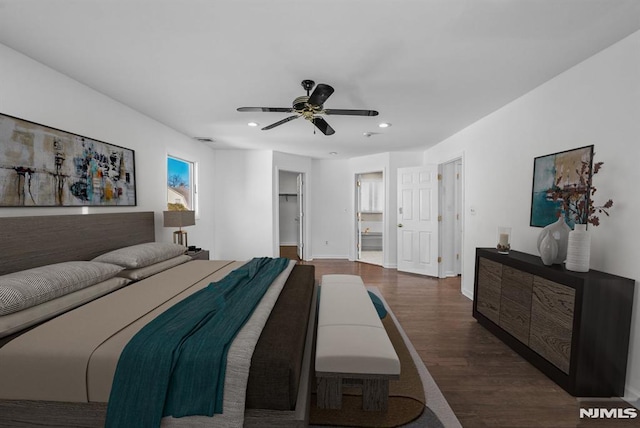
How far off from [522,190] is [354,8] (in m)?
2.54

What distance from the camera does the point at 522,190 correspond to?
279 centimetres

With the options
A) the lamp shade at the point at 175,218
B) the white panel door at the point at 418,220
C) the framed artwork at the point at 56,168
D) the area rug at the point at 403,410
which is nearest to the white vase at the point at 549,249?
the area rug at the point at 403,410

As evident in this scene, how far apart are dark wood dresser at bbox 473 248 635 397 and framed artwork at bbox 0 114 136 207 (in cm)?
420

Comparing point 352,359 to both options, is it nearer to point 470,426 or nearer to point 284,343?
point 284,343

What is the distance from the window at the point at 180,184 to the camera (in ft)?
13.3

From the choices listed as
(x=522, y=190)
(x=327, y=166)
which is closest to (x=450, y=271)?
(x=522, y=190)

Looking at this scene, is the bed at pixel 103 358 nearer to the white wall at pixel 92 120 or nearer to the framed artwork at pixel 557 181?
the white wall at pixel 92 120

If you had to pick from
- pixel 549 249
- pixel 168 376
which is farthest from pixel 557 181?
pixel 168 376

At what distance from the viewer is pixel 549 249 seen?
6.98 feet

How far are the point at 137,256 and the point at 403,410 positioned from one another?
2.60 m

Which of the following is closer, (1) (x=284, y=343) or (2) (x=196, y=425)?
(2) (x=196, y=425)

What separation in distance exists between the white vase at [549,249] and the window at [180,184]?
4.53 meters

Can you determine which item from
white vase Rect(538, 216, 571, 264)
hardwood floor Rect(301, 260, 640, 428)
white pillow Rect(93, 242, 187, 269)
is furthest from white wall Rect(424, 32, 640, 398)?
white pillow Rect(93, 242, 187, 269)

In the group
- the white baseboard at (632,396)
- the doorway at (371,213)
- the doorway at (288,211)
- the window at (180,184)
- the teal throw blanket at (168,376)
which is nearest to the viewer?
the teal throw blanket at (168,376)
